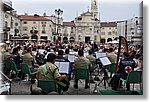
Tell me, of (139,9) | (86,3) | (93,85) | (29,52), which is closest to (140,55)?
(139,9)

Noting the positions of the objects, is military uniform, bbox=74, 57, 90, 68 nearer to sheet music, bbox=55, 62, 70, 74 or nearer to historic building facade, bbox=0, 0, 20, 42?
sheet music, bbox=55, 62, 70, 74

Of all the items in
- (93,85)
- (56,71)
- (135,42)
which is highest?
(135,42)

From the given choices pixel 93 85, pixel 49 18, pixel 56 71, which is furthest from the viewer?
pixel 93 85

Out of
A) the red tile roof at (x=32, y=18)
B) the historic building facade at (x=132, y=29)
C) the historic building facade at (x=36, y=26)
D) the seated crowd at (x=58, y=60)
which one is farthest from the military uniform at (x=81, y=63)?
the red tile roof at (x=32, y=18)

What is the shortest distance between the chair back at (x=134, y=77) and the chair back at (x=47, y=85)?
4.79 ft

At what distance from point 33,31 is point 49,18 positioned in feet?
1.65

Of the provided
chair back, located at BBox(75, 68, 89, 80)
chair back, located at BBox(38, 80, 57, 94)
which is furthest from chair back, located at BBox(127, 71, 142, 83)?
chair back, located at BBox(38, 80, 57, 94)

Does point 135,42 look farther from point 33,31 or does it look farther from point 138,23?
point 33,31

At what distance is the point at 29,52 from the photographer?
25.0 feet

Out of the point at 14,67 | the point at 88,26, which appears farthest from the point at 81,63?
the point at 14,67

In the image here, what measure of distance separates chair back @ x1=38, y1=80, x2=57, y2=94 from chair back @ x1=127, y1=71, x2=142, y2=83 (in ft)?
4.79

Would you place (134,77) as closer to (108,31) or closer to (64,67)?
(108,31)

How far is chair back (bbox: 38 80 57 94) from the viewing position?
479 centimetres

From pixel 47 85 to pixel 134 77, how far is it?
65.0 inches
